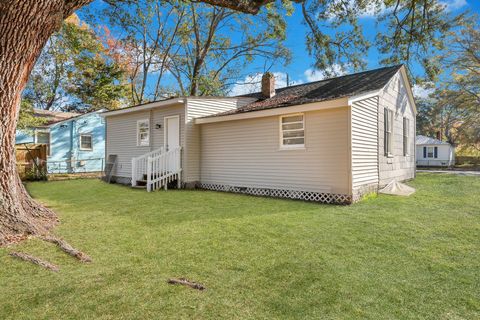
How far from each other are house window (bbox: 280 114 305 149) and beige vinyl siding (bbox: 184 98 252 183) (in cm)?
349

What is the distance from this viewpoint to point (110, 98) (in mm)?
23734

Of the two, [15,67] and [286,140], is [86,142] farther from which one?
[15,67]

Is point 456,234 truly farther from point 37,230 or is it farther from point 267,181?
point 37,230

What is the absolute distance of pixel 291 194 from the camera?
8562mm

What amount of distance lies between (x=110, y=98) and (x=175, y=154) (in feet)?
52.8

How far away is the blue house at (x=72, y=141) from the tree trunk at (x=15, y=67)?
1295 cm

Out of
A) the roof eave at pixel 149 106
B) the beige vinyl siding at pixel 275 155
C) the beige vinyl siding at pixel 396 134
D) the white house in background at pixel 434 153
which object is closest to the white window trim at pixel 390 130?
the beige vinyl siding at pixel 396 134

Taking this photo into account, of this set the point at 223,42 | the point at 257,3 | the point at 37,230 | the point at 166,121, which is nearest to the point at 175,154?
the point at 166,121

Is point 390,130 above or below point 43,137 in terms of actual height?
below

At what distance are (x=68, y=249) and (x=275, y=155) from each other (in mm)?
6240

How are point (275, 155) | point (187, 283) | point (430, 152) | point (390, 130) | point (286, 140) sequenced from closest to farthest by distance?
point (187, 283) → point (286, 140) → point (275, 155) → point (390, 130) → point (430, 152)

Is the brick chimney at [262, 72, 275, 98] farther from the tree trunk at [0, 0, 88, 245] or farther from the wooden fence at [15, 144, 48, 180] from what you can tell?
the wooden fence at [15, 144, 48, 180]

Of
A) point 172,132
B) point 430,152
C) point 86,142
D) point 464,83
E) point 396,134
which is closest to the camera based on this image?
point 396,134

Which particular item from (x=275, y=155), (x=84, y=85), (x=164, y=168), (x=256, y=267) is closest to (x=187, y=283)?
(x=256, y=267)
